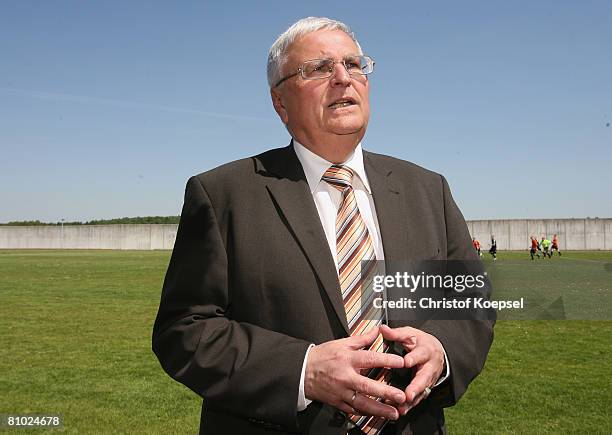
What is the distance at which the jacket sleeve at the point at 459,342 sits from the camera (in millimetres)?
2127

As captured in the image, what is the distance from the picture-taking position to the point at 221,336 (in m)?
2.03

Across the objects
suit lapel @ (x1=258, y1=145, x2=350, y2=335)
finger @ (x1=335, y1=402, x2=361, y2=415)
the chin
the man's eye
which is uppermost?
the man's eye

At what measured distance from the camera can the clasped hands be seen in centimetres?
184

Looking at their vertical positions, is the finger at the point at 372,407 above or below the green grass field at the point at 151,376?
above

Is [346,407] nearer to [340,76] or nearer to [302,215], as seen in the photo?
[302,215]

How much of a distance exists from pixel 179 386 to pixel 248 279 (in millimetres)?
6570

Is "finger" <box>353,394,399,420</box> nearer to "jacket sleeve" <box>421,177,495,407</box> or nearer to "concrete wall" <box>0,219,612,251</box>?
"jacket sleeve" <box>421,177,495,407</box>

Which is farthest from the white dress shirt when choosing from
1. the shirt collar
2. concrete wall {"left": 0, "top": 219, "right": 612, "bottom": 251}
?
concrete wall {"left": 0, "top": 219, "right": 612, "bottom": 251}

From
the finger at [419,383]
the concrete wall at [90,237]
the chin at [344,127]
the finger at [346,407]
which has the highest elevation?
the chin at [344,127]

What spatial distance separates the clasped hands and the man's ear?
101 cm

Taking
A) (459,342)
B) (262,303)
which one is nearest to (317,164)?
(262,303)

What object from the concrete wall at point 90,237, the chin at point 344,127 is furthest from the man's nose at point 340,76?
the concrete wall at point 90,237

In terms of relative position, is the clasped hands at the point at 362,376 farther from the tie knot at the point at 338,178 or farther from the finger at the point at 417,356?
the tie knot at the point at 338,178

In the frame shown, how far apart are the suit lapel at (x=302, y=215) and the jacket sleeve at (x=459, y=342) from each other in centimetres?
37
